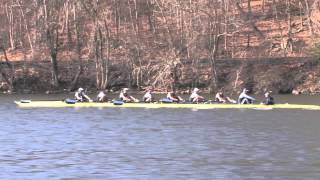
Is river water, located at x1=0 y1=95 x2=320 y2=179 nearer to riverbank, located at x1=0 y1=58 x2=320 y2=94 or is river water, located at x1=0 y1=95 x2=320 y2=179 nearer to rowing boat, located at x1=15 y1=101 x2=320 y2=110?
rowing boat, located at x1=15 y1=101 x2=320 y2=110

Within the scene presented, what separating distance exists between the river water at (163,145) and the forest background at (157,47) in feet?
80.5

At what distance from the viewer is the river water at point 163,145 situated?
2045 centimetres

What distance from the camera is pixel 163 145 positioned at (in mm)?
26297

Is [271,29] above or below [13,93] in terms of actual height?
above

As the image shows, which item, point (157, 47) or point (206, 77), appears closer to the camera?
point (206, 77)

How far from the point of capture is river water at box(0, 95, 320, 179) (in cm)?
2045

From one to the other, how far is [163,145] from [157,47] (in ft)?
152

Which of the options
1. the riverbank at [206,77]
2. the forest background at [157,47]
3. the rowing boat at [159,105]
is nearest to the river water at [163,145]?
the rowing boat at [159,105]

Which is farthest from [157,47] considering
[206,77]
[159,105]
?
[159,105]

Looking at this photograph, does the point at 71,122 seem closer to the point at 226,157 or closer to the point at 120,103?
the point at 120,103

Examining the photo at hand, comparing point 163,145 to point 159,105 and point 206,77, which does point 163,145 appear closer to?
point 159,105

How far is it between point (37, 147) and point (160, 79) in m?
39.3

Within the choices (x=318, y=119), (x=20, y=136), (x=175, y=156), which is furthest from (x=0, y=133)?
(x=318, y=119)

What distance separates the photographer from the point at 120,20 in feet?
253
